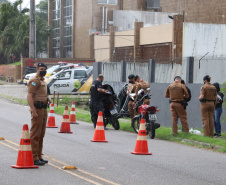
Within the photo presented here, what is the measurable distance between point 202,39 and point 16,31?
35.5m

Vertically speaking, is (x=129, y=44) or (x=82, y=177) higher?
(x=129, y=44)

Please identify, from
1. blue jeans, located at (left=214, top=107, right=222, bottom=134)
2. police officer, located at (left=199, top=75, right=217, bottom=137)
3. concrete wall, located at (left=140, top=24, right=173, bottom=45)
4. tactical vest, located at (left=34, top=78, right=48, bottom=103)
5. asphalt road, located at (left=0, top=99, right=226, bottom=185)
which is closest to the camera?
asphalt road, located at (left=0, top=99, right=226, bottom=185)

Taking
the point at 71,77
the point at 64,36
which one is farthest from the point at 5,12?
the point at 71,77

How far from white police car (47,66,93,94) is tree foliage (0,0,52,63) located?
99.7ft

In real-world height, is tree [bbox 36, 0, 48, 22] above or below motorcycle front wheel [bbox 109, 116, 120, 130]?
above

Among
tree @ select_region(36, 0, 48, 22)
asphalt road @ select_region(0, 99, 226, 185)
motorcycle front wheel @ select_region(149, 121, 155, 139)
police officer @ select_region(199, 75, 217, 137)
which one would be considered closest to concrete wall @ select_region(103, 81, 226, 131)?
police officer @ select_region(199, 75, 217, 137)

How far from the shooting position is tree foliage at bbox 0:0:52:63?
214 ft

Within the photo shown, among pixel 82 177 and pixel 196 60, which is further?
pixel 196 60

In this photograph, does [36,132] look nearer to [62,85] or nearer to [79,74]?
[62,85]

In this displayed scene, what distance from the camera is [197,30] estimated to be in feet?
121

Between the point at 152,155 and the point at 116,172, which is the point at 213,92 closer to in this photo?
the point at 152,155

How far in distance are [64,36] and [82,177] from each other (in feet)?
201

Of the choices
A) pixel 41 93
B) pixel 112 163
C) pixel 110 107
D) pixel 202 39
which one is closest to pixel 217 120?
pixel 110 107

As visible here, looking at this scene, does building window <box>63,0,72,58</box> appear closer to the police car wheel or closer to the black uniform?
the police car wheel
